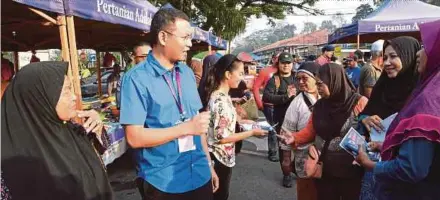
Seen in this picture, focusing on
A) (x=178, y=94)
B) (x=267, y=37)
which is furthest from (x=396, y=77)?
(x=267, y=37)

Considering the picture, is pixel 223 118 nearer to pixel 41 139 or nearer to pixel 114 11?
pixel 41 139

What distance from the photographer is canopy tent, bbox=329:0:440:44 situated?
8.68 m

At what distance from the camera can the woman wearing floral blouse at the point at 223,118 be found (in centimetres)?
288

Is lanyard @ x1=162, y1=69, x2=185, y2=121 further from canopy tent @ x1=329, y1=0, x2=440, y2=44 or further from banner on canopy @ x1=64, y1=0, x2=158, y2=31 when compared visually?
canopy tent @ x1=329, y1=0, x2=440, y2=44

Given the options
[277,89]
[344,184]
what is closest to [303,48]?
[277,89]

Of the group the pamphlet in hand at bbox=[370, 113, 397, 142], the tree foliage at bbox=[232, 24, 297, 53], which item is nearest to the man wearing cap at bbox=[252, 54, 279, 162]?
the pamphlet in hand at bbox=[370, 113, 397, 142]

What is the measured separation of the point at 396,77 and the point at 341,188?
0.89 m

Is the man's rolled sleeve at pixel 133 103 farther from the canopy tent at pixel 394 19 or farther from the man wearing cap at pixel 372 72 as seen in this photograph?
the canopy tent at pixel 394 19

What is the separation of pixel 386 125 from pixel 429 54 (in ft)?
2.09

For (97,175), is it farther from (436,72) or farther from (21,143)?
(436,72)

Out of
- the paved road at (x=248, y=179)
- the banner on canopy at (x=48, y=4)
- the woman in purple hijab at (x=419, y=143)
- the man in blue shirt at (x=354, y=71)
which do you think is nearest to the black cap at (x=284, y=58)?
the paved road at (x=248, y=179)

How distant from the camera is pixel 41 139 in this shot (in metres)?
1.76

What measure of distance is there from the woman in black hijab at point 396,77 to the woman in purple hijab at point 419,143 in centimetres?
47

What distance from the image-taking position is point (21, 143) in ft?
5.63
